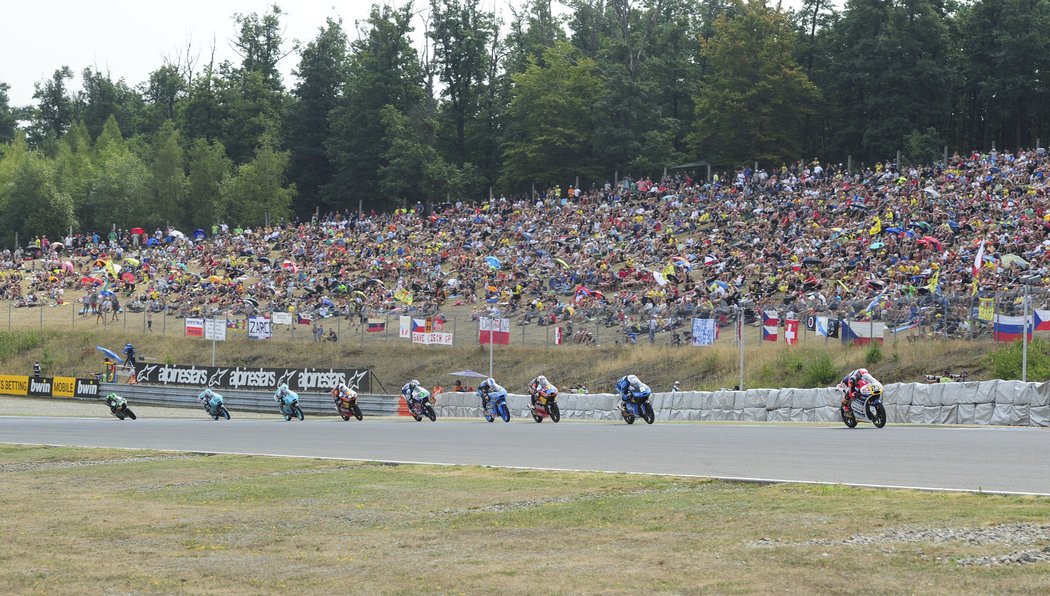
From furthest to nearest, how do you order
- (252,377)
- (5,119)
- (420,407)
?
(5,119) < (252,377) < (420,407)

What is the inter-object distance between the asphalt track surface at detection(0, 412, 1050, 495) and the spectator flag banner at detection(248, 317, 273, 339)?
1903 cm

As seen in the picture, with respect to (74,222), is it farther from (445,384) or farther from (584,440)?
(584,440)

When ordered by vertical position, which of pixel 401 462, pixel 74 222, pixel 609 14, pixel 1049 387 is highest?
pixel 609 14

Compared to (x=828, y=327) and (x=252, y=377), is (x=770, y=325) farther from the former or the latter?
(x=252, y=377)

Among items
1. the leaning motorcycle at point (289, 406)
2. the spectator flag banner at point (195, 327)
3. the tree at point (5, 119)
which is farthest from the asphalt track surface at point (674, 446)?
the tree at point (5, 119)

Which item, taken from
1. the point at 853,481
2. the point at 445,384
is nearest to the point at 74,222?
the point at 445,384

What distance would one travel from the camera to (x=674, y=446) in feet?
75.7

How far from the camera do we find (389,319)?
54500 millimetres

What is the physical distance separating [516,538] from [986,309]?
27.4m

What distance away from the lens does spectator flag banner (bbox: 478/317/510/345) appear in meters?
48.2

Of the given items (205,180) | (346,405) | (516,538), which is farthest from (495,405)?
(205,180)

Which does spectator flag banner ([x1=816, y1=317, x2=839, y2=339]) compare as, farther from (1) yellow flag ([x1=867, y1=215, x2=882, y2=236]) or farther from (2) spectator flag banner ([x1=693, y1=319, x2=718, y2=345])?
(1) yellow flag ([x1=867, y1=215, x2=882, y2=236])

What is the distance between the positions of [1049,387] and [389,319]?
107 ft

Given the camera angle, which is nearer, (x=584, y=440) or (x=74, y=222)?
(x=584, y=440)
